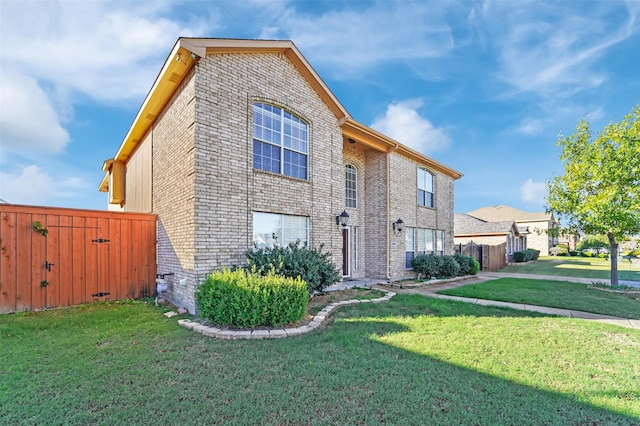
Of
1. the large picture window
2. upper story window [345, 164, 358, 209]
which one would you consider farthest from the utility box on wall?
the large picture window

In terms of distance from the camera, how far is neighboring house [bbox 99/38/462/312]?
6.61 m

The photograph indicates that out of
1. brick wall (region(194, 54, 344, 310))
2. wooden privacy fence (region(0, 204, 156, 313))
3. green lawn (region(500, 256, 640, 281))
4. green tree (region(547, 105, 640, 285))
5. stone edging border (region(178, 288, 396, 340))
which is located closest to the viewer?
stone edging border (region(178, 288, 396, 340))

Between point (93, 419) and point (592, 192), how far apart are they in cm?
1548

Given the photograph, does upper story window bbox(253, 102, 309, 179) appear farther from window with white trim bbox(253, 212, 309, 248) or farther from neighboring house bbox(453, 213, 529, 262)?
neighboring house bbox(453, 213, 529, 262)

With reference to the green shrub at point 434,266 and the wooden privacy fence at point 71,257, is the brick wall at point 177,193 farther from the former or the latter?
the green shrub at point 434,266

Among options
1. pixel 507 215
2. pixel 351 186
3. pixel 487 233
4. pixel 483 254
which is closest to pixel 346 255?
pixel 351 186

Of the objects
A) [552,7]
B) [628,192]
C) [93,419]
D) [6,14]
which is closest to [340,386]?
[93,419]

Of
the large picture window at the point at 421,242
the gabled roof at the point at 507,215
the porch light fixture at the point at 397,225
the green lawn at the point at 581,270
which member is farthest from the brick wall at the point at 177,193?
the gabled roof at the point at 507,215

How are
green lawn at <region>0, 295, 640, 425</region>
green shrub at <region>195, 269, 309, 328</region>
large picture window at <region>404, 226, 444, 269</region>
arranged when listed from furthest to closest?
large picture window at <region>404, 226, 444, 269</region>
green shrub at <region>195, 269, 309, 328</region>
green lawn at <region>0, 295, 640, 425</region>

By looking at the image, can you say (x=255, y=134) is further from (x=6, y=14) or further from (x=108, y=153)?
(x=108, y=153)

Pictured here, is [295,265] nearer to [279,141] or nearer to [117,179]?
[279,141]

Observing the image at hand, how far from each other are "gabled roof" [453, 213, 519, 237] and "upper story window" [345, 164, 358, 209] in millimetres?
14549

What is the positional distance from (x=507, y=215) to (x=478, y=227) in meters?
19.2

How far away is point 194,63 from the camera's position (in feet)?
21.9
